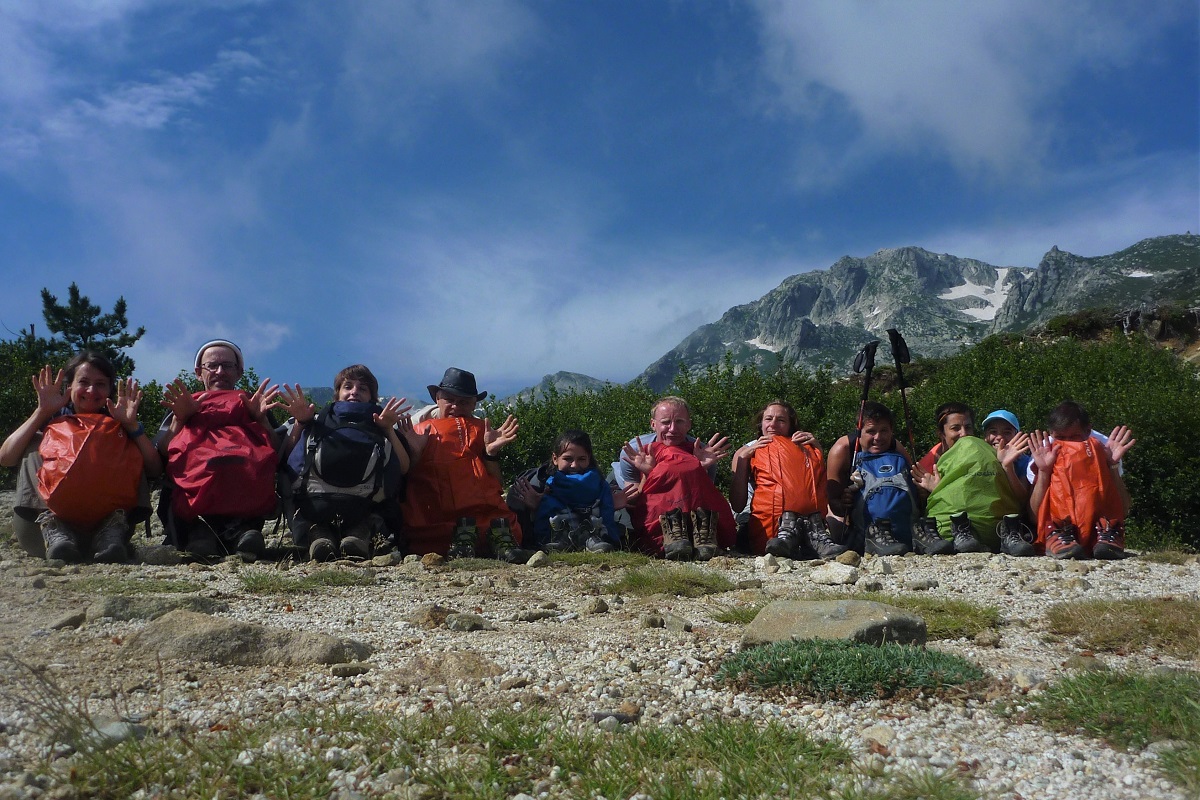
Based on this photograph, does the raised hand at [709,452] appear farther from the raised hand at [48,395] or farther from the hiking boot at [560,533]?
the raised hand at [48,395]

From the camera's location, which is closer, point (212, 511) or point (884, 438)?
point (212, 511)

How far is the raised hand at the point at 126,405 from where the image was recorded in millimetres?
6465

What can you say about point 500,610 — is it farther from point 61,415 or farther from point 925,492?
point 925,492

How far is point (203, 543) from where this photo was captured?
6.45 meters

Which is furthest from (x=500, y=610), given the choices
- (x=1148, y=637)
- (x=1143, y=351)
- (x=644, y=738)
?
(x=1143, y=351)

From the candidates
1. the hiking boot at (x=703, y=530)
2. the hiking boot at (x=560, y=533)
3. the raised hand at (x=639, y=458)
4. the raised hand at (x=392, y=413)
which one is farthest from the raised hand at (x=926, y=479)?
the raised hand at (x=392, y=413)

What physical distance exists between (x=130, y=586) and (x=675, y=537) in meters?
4.30

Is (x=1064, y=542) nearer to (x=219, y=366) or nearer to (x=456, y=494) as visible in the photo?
(x=456, y=494)

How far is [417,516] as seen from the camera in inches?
288

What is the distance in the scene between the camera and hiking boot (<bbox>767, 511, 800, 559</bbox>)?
7332 mm

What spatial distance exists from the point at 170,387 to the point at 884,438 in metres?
6.32

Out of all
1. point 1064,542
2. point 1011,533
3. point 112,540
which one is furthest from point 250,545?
point 1064,542

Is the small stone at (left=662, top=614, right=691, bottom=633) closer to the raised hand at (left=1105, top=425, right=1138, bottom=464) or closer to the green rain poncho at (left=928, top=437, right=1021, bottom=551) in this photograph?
the green rain poncho at (left=928, top=437, right=1021, bottom=551)

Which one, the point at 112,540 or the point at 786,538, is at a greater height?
the point at 112,540
